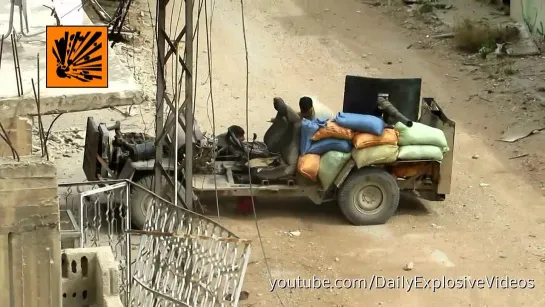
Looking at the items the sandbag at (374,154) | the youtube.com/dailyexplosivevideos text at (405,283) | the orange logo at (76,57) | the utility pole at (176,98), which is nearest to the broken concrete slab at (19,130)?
the orange logo at (76,57)

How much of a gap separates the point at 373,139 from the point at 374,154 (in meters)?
0.19

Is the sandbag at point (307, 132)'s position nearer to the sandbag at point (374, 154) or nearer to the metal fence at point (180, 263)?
the sandbag at point (374, 154)

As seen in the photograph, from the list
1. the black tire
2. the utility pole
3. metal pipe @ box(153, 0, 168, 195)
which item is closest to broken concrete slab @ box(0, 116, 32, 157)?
the utility pole

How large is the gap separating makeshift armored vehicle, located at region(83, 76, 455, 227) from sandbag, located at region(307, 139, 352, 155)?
0.53 feet

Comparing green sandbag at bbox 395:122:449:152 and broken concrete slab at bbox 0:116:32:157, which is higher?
broken concrete slab at bbox 0:116:32:157

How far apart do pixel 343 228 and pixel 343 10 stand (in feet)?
35.6

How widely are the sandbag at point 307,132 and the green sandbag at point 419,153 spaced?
40.3 inches

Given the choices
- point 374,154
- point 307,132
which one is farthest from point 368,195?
point 307,132

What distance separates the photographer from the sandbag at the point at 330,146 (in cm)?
1191

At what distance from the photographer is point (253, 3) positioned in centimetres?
2258

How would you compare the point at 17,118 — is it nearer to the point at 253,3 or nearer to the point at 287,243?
Result: the point at 287,243

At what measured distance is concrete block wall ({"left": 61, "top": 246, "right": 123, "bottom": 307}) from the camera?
6342 mm

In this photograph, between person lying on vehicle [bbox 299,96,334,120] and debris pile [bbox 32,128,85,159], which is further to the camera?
debris pile [bbox 32,128,85,159]

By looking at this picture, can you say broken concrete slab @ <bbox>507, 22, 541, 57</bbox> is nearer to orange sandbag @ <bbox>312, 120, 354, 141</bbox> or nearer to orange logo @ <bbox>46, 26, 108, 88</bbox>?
orange sandbag @ <bbox>312, 120, 354, 141</bbox>
